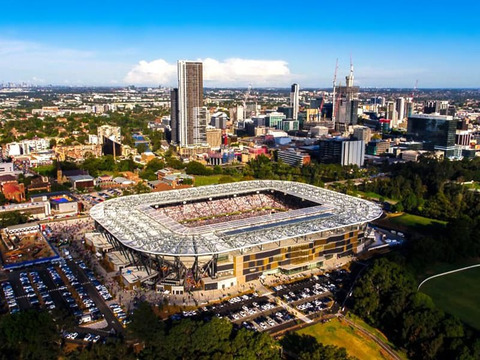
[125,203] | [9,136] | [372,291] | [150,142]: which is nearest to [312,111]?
[150,142]

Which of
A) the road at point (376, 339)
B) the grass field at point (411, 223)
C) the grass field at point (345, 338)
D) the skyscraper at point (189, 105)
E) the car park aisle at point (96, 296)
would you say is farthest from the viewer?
the skyscraper at point (189, 105)

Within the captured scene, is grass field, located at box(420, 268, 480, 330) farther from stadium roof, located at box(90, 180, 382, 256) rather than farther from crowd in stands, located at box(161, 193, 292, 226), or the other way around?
crowd in stands, located at box(161, 193, 292, 226)

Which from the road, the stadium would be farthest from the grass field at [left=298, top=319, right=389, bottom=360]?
the stadium

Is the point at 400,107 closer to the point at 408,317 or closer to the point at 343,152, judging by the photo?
the point at 343,152

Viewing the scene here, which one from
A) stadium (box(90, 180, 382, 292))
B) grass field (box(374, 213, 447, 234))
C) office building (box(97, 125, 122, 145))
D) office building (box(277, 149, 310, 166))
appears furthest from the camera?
office building (box(97, 125, 122, 145))

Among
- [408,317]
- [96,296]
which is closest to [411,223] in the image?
[408,317]

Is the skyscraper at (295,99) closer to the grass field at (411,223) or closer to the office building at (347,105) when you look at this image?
the office building at (347,105)

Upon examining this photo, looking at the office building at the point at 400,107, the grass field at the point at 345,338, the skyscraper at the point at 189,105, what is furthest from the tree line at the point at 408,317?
the office building at the point at 400,107
